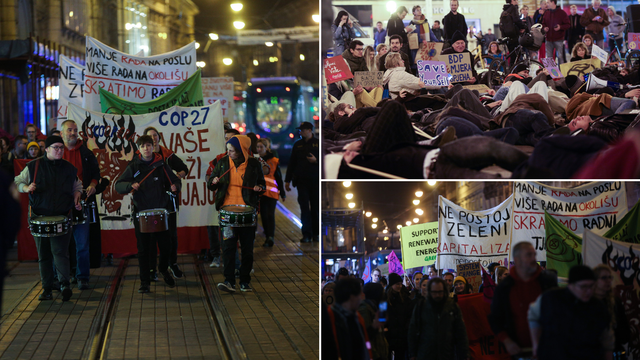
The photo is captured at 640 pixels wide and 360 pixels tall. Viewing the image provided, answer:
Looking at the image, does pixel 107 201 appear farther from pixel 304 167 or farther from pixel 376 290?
pixel 376 290

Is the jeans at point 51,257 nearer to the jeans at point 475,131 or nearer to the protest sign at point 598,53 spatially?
the jeans at point 475,131

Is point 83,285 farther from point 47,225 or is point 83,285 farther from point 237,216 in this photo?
point 237,216

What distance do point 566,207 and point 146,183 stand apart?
5.11 meters

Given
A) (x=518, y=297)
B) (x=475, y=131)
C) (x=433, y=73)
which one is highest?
(x=433, y=73)

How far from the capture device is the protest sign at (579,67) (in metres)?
9.72

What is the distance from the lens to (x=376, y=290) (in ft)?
12.2

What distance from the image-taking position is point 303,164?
12.0 m

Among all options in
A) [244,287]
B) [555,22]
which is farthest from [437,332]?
[555,22]

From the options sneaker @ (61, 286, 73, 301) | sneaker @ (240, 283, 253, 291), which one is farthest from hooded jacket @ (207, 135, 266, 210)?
sneaker @ (61, 286, 73, 301)

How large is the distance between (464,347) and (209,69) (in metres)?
53.8

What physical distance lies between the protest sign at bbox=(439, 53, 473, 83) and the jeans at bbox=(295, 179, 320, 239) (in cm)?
468

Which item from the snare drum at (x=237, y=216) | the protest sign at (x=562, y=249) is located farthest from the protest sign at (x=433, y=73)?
the protest sign at (x=562, y=249)

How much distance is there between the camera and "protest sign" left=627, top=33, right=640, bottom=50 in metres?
8.30

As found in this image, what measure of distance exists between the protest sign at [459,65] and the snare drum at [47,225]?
14.6 feet
